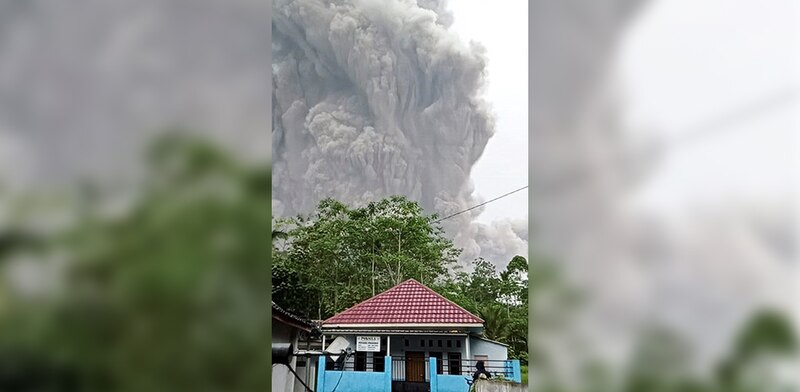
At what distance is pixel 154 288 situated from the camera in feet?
2.49

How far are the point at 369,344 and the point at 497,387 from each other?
98cm

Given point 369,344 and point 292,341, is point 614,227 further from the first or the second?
point 369,344

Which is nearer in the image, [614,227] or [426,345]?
[614,227]

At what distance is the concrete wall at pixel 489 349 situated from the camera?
450cm

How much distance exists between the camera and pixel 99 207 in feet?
2.51

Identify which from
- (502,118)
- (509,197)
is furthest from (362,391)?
(502,118)

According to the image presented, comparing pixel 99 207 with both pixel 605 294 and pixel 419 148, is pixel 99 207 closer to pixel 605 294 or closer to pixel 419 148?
pixel 605 294

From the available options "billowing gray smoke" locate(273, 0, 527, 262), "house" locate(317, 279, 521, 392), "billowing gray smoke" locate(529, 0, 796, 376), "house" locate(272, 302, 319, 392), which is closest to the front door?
"house" locate(317, 279, 521, 392)

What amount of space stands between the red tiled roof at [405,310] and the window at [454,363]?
312mm

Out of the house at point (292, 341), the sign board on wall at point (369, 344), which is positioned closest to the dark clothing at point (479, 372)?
the sign board on wall at point (369, 344)

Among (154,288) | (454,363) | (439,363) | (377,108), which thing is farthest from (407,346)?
(154,288)

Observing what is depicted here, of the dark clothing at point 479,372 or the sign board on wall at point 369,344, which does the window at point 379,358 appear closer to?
the sign board on wall at point 369,344

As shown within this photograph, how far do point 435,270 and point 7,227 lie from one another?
13.2 ft

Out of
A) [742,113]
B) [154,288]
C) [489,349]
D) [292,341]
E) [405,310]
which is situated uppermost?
[742,113]
